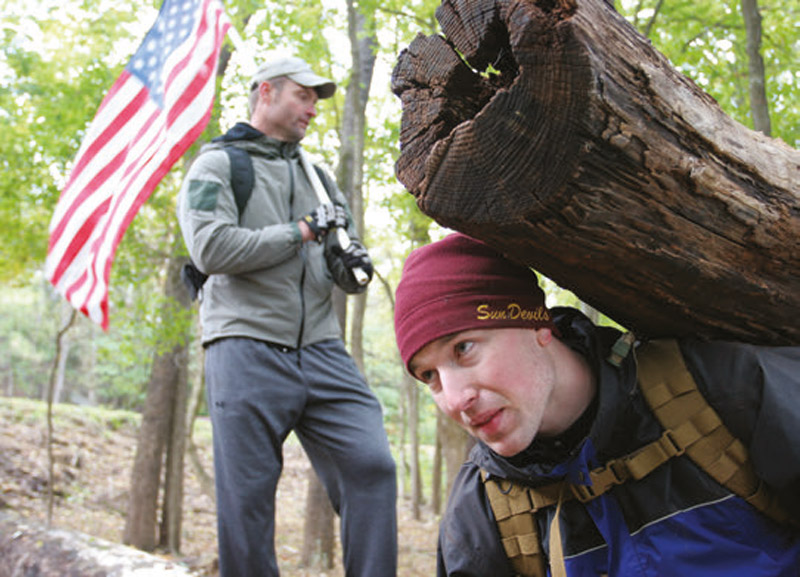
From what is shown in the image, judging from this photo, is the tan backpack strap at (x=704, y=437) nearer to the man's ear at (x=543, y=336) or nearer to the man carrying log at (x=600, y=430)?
the man carrying log at (x=600, y=430)

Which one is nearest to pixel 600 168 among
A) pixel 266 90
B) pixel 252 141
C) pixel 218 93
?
pixel 252 141

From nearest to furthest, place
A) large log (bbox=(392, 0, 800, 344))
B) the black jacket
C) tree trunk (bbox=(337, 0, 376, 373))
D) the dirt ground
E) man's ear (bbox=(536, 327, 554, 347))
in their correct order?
large log (bbox=(392, 0, 800, 344)) → the black jacket → man's ear (bbox=(536, 327, 554, 347)) → tree trunk (bbox=(337, 0, 376, 373)) → the dirt ground

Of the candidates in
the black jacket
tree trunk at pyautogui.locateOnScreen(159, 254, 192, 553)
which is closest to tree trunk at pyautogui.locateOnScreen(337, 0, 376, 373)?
tree trunk at pyautogui.locateOnScreen(159, 254, 192, 553)

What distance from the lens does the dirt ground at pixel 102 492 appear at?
345 inches

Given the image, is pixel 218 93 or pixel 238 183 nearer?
pixel 238 183

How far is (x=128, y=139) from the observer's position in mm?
3879

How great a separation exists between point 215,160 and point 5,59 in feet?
17.8

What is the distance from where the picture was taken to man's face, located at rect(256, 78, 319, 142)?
3.64 metres

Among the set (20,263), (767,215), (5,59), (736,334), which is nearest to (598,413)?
(736,334)

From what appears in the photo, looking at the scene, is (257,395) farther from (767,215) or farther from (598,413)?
(767,215)

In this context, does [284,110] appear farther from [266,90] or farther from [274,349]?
[274,349]

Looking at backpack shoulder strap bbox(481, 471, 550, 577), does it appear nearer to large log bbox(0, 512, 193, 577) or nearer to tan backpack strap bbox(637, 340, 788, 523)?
tan backpack strap bbox(637, 340, 788, 523)

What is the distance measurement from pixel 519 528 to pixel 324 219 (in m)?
→ 1.99

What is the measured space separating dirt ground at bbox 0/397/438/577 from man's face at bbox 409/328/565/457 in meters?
5.01
